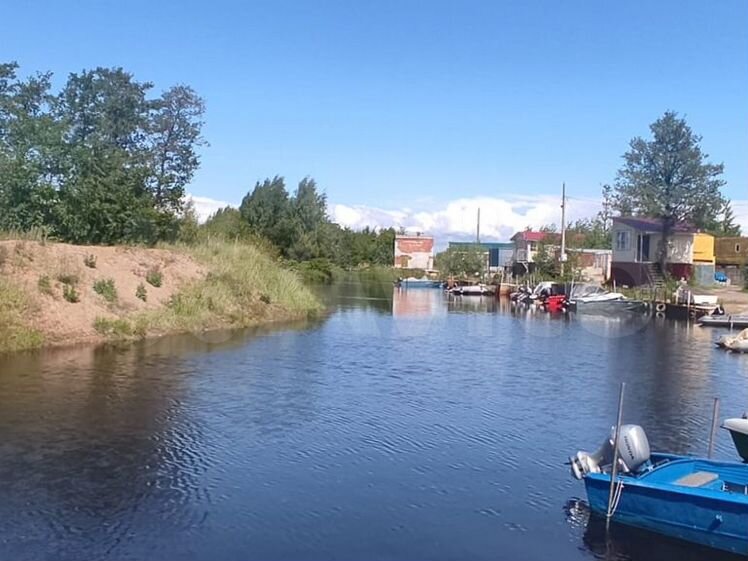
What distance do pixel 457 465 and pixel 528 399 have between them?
6361 millimetres

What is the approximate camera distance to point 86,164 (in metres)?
33.4

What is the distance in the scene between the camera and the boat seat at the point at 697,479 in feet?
33.8

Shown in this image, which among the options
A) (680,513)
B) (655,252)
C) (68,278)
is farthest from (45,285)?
(655,252)

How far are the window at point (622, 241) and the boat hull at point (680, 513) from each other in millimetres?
53266

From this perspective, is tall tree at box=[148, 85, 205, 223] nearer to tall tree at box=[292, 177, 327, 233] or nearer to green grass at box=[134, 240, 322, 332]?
green grass at box=[134, 240, 322, 332]

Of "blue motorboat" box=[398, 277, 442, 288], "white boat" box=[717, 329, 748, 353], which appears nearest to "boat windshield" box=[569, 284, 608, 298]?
"white boat" box=[717, 329, 748, 353]

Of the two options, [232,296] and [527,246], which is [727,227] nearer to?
[527,246]

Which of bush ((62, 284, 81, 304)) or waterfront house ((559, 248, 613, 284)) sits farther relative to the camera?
waterfront house ((559, 248, 613, 284))

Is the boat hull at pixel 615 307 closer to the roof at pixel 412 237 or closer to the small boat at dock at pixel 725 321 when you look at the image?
the small boat at dock at pixel 725 321

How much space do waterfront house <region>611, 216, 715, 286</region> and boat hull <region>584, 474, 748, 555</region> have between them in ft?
167

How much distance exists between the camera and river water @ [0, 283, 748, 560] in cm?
974

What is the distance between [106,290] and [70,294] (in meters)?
1.89

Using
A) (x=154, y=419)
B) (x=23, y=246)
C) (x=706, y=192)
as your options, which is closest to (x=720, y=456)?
(x=154, y=419)

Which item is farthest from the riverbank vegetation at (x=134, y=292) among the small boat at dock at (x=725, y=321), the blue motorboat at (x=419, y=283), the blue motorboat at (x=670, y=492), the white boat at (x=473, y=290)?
the blue motorboat at (x=419, y=283)
